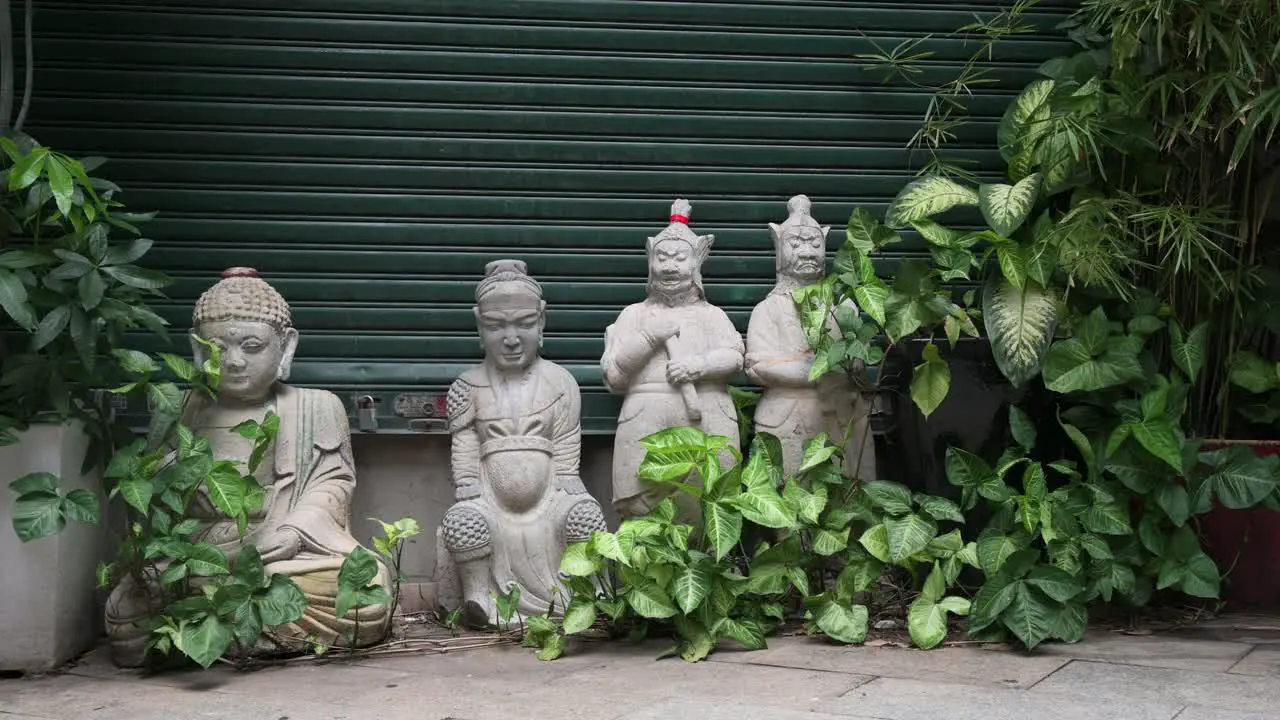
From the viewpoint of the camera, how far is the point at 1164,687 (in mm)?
4656

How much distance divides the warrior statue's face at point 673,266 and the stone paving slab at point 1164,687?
2198 mm

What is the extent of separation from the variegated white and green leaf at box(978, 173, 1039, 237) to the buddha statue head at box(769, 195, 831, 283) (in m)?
0.71

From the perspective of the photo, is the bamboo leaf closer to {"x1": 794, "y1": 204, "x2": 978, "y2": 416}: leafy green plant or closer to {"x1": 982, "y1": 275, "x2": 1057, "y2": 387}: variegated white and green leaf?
{"x1": 982, "y1": 275, "x2": 1057, "y2": 387}: variegated white and green leaf

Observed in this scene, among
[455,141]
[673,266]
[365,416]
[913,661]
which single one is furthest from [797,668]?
[455,141]

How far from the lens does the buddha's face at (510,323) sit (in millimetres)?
5984

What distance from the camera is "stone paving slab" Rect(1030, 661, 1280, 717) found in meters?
4.46

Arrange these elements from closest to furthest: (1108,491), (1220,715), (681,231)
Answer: (1220,715) < (1108,491) < (681,231)

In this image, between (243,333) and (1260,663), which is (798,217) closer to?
(243,333)

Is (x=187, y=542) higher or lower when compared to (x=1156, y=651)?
higher

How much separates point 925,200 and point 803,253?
1.82ft

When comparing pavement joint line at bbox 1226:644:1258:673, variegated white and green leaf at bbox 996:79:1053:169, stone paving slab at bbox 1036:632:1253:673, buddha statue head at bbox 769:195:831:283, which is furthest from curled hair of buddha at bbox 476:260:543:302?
pavement joint line at bbox 1226:644:1258:673

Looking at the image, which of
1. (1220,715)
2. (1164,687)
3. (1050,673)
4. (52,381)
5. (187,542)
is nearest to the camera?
(1220,715)

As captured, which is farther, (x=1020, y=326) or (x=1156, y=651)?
(x=1020, y=326)

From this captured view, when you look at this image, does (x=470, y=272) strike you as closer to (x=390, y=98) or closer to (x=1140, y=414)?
(x=390, y=98)
